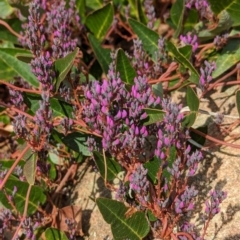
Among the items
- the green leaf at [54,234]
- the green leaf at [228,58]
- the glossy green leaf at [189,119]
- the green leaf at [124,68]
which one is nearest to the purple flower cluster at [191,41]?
the green leaf at [228,58]

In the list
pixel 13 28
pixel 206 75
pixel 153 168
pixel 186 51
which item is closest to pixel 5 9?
pixel 13 28

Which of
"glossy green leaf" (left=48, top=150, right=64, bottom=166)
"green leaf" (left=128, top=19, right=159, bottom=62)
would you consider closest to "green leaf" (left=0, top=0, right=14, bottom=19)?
"green leaf" (left=128, top=19, right=159, bottom=62)

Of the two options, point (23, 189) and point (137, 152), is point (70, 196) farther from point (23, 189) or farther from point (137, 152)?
point (137, 152)

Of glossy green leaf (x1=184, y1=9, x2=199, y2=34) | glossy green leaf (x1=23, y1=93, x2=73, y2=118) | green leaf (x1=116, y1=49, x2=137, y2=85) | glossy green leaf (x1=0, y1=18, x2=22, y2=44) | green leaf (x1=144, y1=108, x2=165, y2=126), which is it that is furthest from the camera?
glossy green leaf (x1=0, y1=18, x2=22, y2=44)

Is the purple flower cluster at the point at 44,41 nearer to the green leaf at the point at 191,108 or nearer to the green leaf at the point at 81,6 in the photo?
the green leaf at the point at 81,6

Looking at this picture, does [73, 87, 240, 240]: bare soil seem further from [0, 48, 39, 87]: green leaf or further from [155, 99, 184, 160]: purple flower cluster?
[0, 48, 39, 87]: green leaf

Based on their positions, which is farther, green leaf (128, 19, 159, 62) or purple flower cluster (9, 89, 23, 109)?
green leaf (128, 19, 159, 62)

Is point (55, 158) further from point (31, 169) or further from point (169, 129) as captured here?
point (169, 129)

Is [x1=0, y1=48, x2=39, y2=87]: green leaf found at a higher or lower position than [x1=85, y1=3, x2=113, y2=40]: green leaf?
lower
